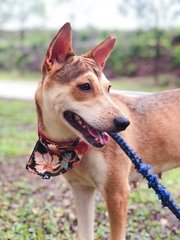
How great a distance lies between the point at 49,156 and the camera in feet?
11.8

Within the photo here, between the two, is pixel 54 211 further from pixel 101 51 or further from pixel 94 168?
pixel 101 51

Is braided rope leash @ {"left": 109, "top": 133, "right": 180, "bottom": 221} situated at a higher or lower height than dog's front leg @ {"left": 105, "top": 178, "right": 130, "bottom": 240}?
higher

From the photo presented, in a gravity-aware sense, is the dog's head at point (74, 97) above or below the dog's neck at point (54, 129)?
above

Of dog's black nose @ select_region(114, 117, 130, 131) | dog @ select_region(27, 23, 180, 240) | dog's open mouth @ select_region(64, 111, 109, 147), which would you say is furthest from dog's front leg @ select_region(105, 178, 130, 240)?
dog's black nose @ select_region(114, 117, 130, 131)

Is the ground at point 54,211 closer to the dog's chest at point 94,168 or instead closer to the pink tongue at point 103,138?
the dog's chest at point 94,168

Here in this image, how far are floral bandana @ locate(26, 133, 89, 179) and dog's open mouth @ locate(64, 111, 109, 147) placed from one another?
23cm

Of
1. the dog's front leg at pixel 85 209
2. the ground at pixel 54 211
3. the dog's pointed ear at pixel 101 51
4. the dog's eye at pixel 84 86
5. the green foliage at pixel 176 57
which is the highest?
the dog's pointed ear at pixel 101 51

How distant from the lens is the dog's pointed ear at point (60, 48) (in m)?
3.28

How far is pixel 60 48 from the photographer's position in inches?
134

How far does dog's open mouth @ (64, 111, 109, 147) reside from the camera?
10.3 ft

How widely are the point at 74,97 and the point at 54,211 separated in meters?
2.45

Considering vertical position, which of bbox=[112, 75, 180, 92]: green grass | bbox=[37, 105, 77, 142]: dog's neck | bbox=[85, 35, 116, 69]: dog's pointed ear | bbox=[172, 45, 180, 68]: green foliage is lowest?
bbox=[112, 75, 180, 92]: green grass

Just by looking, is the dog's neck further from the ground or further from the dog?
the ground

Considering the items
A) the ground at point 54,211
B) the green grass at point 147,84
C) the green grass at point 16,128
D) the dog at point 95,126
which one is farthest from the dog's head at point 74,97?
the green grass at point 147,84
